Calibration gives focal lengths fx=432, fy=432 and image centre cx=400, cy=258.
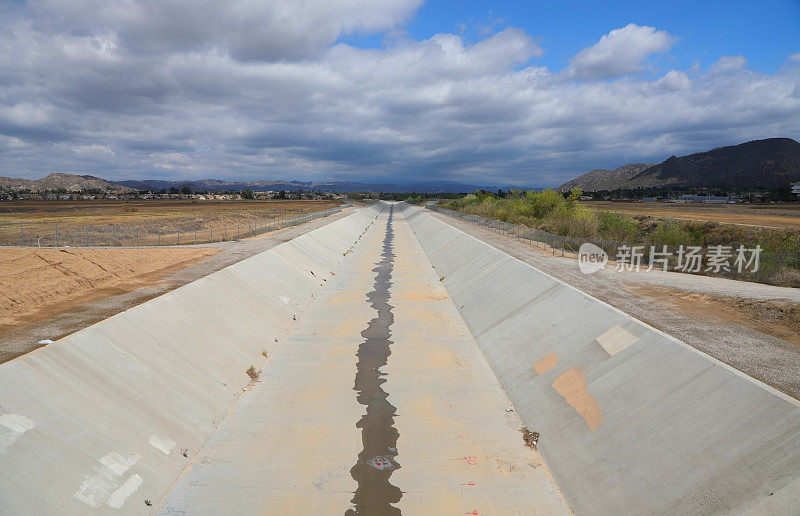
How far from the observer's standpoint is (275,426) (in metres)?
11.5

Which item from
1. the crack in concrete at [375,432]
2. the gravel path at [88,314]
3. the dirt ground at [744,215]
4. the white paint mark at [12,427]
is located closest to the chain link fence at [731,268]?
the crack in concrete at [375,432]

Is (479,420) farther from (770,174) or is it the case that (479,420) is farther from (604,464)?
(770,174)

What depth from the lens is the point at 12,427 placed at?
744cm

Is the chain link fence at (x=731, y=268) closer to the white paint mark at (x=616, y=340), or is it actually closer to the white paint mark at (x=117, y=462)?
the white paint mark at (x=616, y=340)

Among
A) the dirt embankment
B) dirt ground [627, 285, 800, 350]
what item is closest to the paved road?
dirt ground [627, 285, 800, 350]

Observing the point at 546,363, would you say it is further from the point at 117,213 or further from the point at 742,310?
the point at 117,213

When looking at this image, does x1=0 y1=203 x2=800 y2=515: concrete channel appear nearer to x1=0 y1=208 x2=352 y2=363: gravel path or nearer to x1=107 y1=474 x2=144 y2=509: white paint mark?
x1=107 y1=474 x2=144 y2=509: white paint mark

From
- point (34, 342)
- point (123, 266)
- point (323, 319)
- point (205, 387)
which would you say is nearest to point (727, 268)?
point (323, 319)

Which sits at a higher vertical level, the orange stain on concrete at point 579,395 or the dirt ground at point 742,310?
the dirt ground at point 742,310

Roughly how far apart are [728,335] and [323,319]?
16057 millimetres

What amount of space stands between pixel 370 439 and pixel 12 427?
714 centimetres

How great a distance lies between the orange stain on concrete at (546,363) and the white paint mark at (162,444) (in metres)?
10.1

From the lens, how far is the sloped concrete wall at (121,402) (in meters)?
7.24

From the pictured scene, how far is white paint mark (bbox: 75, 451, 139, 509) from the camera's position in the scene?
24.0 ft
